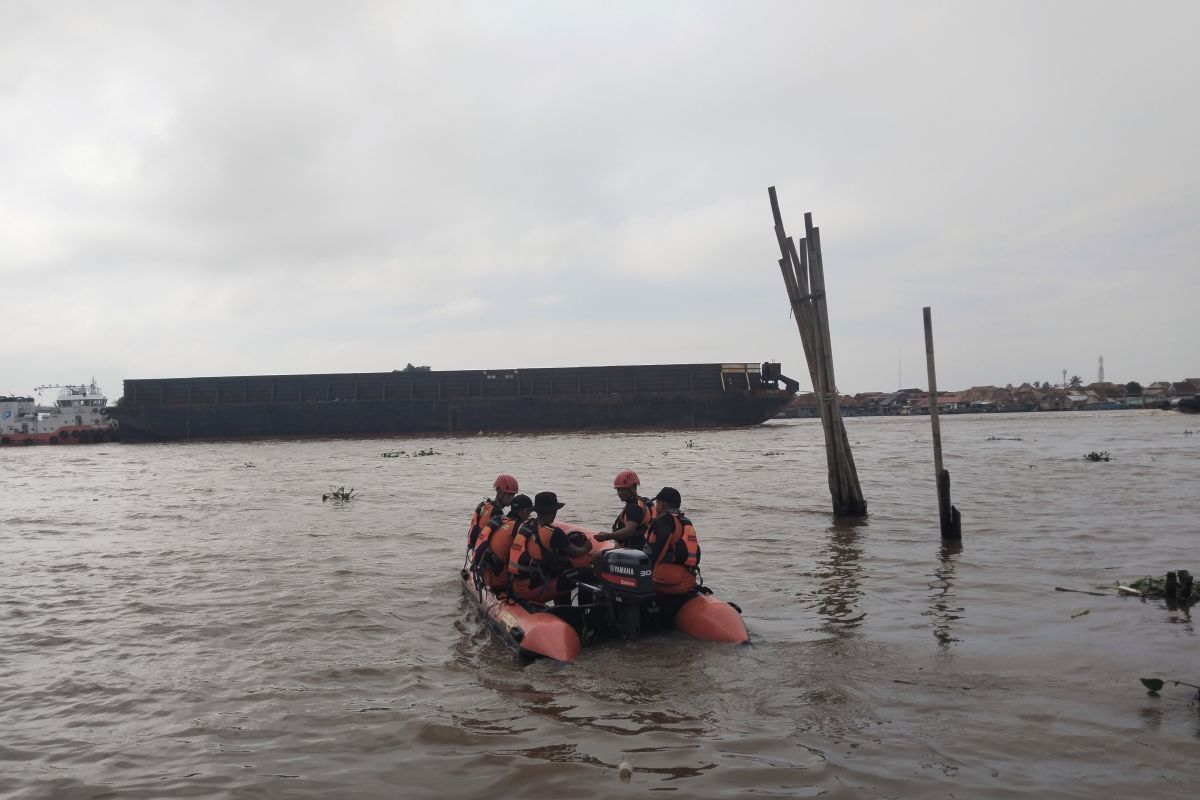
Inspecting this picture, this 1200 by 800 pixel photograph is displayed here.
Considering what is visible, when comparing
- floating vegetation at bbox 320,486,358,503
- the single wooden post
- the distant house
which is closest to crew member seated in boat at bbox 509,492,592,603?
the single wooden post

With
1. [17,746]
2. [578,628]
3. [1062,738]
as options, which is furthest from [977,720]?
[17,746]

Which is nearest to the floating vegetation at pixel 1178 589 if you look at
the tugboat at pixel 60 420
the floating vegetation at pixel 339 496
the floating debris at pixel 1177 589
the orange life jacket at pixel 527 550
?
the floating debris at pixel 1177 589

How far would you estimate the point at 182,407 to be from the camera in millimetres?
46750

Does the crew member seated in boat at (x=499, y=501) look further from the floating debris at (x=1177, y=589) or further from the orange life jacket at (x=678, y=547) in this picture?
the floating debris at (x=1177, y=589)

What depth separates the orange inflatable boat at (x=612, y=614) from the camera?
6.39 metres

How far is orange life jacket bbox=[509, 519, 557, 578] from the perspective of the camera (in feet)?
22.5

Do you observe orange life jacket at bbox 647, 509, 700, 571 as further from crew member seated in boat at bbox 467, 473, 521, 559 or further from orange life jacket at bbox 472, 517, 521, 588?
crew member seated in boat at bbox 467, 473, 521, 559

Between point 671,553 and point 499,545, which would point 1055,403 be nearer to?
point 671,553

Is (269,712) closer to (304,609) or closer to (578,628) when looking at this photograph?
(578,628)


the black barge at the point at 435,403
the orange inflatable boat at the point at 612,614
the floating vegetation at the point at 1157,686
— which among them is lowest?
the floating vegetation at the point at 1157,686

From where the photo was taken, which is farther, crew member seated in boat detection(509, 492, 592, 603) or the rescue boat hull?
crew member seated in boat detection(509, 492, 592, 603)

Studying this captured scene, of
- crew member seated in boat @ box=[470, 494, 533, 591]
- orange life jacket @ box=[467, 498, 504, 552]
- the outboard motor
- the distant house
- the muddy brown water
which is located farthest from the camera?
the distant house

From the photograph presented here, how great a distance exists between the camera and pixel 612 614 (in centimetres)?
678

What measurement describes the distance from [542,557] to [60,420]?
5676cm
